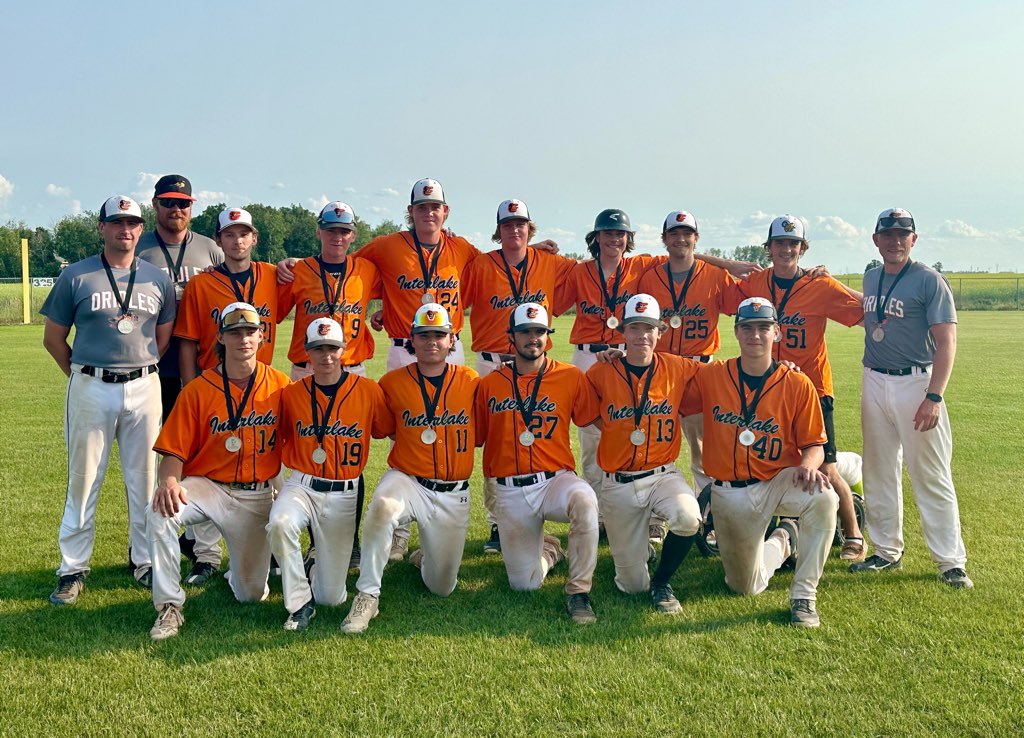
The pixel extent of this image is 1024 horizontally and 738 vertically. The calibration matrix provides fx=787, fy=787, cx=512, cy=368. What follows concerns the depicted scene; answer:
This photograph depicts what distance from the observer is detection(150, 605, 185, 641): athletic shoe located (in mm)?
5109

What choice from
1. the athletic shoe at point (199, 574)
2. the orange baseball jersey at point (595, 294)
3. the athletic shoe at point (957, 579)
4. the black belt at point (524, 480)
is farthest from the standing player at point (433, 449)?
the athletic shoe at point (957, 579)

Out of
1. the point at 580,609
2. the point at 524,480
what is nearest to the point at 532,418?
the point at 524,480

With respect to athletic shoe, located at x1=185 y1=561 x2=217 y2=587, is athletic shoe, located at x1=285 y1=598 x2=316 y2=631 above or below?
above

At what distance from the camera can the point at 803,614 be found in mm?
5289

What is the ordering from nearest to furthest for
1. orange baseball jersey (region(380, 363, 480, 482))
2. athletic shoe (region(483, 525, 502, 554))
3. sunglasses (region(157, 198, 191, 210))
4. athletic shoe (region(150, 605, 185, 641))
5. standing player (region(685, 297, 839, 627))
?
athletic shoe (region(150, 605, 185, 641)) < standing player (region(685, 297, 839, 627)) < orange baseball jersey (region(380, 363, 480, 482)) < sunglasses (region(157, 198, 191, 210)) < athletic shoe (region(483, 525, 502, 554))

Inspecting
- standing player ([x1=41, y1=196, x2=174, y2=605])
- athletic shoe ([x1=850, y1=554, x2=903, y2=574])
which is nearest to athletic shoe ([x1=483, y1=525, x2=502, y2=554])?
standing player ([x1=41, y1=196, x2=174, y2=605])

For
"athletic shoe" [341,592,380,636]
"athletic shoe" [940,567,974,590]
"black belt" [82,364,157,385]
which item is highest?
"black belt" [82,364,157,385]

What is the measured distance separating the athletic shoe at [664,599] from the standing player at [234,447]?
2.84 meters

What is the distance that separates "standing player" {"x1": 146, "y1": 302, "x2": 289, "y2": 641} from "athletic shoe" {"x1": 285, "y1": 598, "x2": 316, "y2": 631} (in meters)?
0.59

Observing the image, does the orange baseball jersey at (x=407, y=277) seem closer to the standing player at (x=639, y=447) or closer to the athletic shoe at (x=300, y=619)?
the standing player at (x=639, y=447)

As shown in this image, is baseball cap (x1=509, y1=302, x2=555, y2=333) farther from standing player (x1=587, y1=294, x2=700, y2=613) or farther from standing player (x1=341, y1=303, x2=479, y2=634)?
standing player (x1=587, y1=294, x2=700, y2=613)

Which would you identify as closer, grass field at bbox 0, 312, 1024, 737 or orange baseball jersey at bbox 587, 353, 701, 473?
grass field at bbox 0, 312, 1024, 737

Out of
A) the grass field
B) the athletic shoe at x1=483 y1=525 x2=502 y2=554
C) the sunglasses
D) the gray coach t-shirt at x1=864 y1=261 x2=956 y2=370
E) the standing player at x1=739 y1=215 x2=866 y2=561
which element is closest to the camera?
the grass field

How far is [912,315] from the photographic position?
20.9 ft
